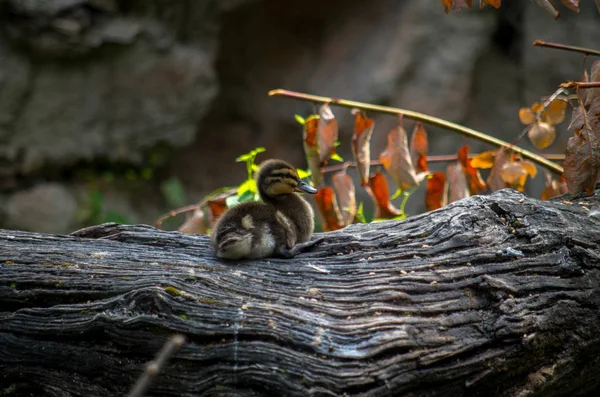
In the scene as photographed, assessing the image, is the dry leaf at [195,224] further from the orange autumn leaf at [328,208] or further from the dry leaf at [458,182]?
the dry leaf at [458,182]

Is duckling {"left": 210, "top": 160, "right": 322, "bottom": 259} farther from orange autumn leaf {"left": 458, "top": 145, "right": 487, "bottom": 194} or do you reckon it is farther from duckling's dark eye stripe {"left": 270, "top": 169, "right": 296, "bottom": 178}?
orange autumn leaf {"left": 458, "top": 145, "right": 487, "bottom": 194}

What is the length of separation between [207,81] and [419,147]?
3.80m

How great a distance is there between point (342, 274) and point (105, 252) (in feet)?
3.09

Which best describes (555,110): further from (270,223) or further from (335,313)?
(335,313)

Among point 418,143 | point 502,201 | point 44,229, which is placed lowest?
point 502,201

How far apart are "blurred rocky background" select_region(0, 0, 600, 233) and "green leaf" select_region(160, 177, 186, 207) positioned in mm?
20

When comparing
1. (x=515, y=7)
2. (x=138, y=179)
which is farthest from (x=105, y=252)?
(x=515, y=7)

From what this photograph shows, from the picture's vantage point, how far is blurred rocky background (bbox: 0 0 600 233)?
660 cm

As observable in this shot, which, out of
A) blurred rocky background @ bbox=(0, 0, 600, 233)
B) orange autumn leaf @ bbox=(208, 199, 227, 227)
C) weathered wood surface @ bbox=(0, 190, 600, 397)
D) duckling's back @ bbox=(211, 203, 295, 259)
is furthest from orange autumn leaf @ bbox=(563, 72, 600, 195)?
blurred rocky background @ bbox=(0, 0, 600, 233)

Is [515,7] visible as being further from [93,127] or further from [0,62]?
[0,62]

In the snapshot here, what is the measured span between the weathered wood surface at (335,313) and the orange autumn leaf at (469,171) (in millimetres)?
818

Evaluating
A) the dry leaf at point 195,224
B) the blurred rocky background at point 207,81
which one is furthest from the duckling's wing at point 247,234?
the blurred rocky background at point 207,81

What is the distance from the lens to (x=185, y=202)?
7.73m

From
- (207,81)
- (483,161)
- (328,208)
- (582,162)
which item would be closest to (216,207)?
(328,208)
